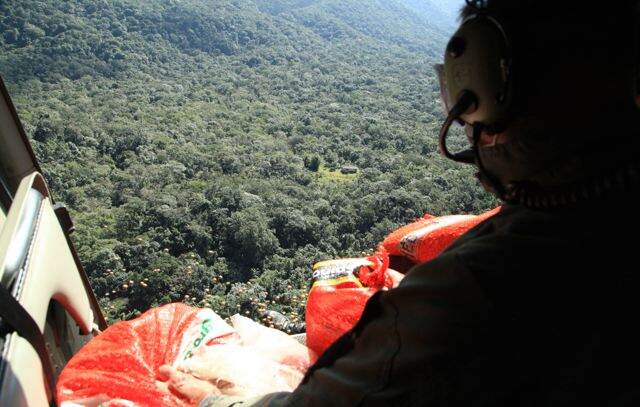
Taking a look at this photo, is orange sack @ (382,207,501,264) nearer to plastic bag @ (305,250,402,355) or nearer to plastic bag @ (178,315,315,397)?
plastic bag @ (305,250,402,355)

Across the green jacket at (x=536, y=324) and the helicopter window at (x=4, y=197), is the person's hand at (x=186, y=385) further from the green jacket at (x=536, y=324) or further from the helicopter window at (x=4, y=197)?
the green jacket at (x=536, y=324)

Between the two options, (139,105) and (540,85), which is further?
(139,105)

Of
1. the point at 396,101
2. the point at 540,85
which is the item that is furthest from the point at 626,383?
the point at 396,101

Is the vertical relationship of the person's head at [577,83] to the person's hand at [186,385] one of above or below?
above

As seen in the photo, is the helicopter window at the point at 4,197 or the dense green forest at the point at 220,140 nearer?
the helicopter window at the point at 4,197

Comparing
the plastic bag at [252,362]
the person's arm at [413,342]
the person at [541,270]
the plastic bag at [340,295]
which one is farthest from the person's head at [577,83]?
the plastic bag at [340,295]

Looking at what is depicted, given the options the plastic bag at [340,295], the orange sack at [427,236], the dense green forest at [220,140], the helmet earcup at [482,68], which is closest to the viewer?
the helmet earcup at [482,68]

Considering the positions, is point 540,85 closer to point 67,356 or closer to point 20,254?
point 20,254
